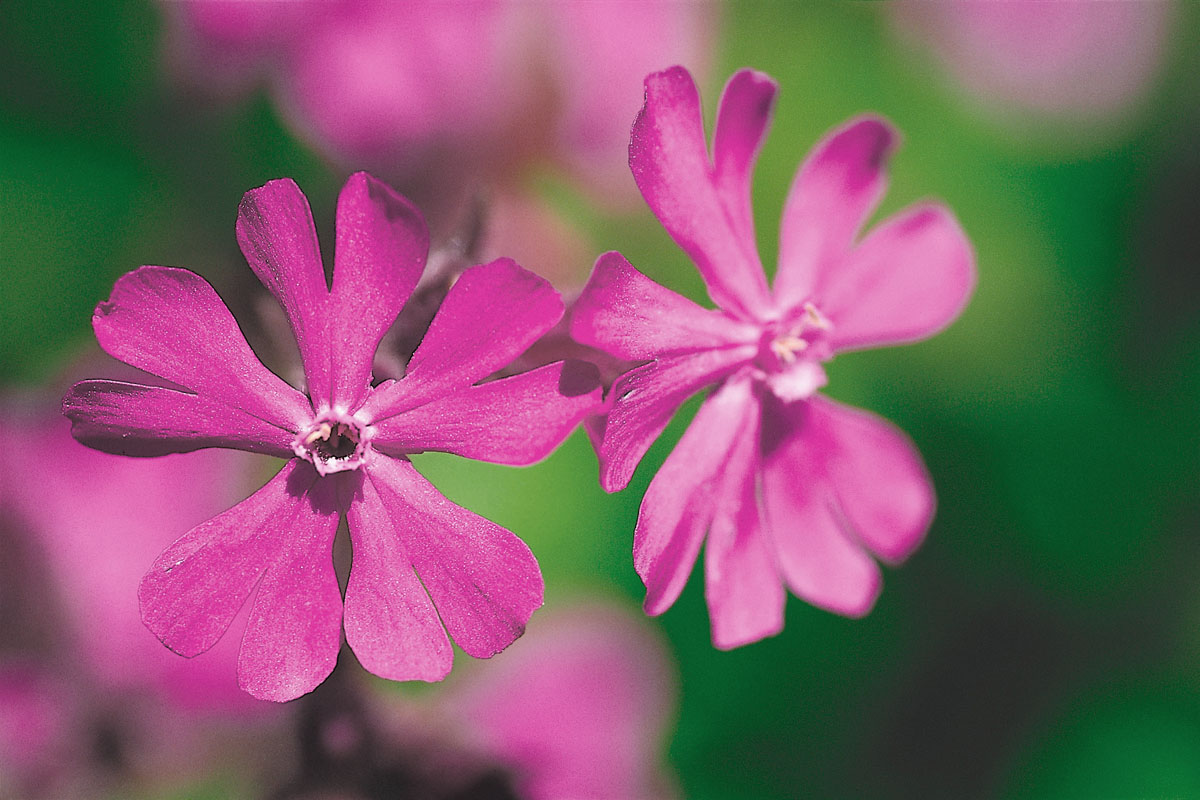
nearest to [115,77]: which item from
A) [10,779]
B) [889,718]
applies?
[10,779]

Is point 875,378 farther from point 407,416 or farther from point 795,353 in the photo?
point 407,416

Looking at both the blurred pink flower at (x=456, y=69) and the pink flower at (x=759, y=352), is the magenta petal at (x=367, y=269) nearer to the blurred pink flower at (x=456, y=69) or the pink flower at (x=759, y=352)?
the pink flower at (x=759, y=352)

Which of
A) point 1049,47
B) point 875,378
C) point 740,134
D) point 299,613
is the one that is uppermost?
Result: point 1049,47

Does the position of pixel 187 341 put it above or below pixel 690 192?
below

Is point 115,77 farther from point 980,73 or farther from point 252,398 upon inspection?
point 980,73

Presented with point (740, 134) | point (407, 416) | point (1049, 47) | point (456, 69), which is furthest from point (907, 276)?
point (1049, 47)

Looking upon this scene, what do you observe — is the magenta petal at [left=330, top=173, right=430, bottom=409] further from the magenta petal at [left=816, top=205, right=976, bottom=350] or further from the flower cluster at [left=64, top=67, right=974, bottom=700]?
the magenta petal at [left=816, top=205, right=976, bottom=350]

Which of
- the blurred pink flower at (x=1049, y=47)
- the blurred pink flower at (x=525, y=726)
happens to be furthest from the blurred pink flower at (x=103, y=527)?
the blurred pink flower at (x=1049, y=47)
